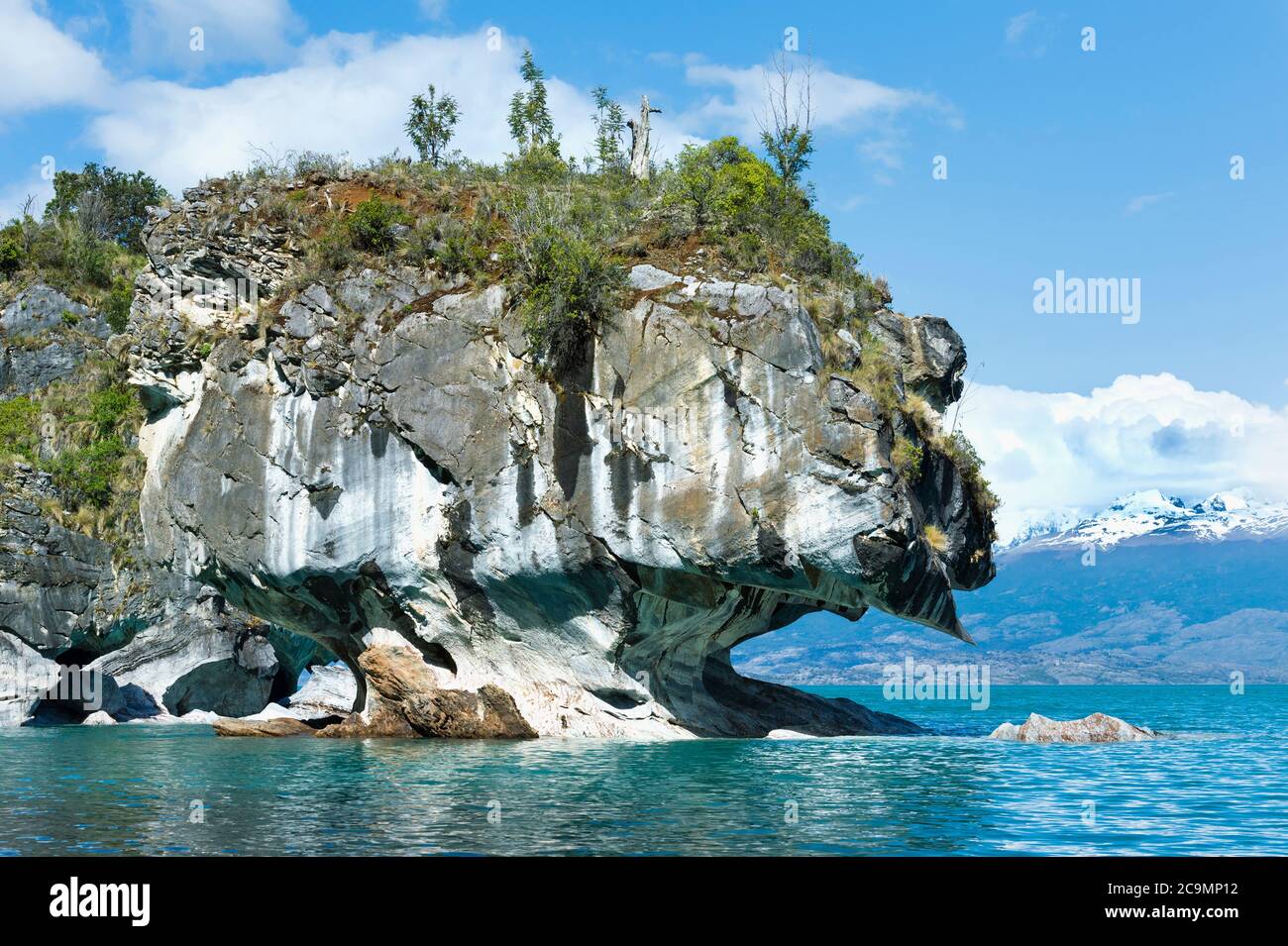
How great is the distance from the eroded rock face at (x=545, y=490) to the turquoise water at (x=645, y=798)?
140 inches

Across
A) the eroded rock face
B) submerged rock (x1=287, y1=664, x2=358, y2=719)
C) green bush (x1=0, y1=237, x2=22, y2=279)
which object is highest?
green bush (x1=0, y1=237, x2=22, y2=279)

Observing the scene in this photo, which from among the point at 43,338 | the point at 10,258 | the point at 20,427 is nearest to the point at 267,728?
the point at 20,427

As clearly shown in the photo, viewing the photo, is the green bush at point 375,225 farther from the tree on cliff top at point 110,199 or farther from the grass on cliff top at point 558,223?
the tree on cliff top at point 110,199

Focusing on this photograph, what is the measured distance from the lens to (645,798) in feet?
60.6

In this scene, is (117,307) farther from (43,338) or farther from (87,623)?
(87,623)

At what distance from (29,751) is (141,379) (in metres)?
11.3

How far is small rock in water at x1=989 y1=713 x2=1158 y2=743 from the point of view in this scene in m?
31.6

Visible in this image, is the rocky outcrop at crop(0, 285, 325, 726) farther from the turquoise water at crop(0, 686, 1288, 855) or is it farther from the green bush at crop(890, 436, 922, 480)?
the green bush at crop(890, 436, 922, 480)

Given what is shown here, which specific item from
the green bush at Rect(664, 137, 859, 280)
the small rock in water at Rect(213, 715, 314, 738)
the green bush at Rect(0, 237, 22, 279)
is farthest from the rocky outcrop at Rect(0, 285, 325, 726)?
the green bush at Rect(664, 137, 859, 280)

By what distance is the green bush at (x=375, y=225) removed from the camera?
3516cm

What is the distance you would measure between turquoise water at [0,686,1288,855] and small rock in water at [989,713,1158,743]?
2.18 m

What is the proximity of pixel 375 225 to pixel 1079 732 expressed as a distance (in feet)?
77.6
